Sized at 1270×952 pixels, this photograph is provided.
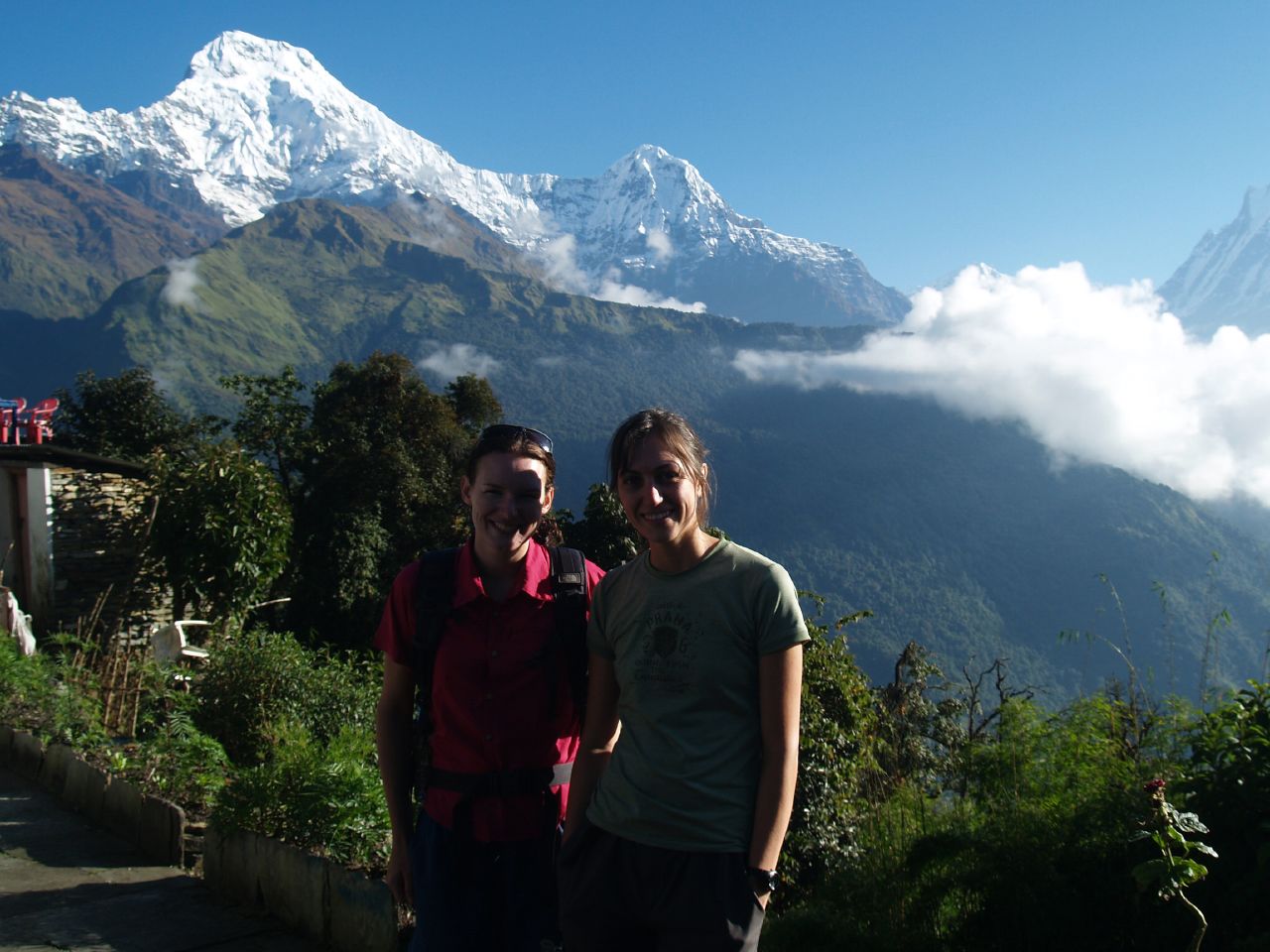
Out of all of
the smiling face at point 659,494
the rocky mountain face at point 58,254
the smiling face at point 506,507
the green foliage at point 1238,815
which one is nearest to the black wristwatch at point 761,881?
the smiling face at point 659,494

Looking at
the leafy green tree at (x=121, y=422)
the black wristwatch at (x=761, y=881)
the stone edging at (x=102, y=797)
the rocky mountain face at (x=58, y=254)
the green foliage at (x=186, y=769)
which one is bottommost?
the stone edging at (x=102, y=797)

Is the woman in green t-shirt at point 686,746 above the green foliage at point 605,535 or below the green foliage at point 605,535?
below

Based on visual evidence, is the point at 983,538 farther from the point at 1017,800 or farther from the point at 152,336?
the point at 1017,800

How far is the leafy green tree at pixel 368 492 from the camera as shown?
20.5 metres

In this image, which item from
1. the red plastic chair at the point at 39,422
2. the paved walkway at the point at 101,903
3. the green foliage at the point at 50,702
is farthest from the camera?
the red plastic chair at the point at 39,422

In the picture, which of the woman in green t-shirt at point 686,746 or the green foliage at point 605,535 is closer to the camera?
the woman in green t-shirt at point 686,746

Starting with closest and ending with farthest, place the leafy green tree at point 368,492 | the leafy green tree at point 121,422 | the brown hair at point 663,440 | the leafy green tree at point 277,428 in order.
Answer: the brown hair at point 663,440, the leafy green tree at point 368,492, the leafy green tree at point 121,422, the leafy green tree at point 277,428

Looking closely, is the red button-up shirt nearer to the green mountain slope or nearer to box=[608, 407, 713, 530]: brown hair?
box=[608, 407, 713, 530]: brown hair

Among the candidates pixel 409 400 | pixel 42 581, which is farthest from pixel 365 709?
pixel 409 400

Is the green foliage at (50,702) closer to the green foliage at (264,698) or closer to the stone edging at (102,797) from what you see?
the stone edging at (102,797)

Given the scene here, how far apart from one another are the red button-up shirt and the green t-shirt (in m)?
0.25

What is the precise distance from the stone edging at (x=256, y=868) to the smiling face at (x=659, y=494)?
1794 millimetres

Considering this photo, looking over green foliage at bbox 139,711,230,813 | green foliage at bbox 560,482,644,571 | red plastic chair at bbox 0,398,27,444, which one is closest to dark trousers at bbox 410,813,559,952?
green foliage at bbox 139,711,230,813

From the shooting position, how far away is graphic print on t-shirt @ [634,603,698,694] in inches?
79.5
